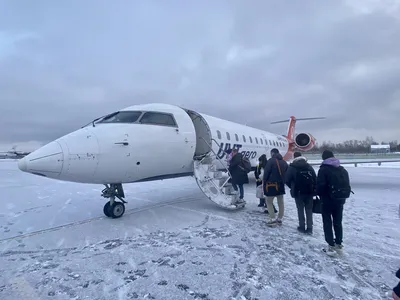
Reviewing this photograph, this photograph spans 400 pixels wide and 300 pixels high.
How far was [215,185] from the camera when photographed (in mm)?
7887

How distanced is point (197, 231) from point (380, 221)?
4742 millimetres

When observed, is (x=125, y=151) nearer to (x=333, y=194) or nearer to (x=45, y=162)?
(x=45, y=162)

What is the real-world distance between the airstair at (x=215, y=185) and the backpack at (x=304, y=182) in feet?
8.32

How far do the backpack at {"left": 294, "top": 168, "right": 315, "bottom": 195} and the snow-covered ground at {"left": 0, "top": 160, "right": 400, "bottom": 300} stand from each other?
0.94m

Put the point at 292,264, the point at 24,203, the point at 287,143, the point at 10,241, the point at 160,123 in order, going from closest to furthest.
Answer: the point at 292,264 → the point at 10,241 → the point at 160,123 → the point at 24,203 → the point at 287,143

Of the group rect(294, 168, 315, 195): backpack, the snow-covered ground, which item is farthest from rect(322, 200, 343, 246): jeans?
rect(294, 168, 315, 195): backpack

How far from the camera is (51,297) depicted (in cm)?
296

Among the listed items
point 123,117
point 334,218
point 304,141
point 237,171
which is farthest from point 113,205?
point 304,141

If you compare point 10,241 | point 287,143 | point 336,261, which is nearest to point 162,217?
point 10,241

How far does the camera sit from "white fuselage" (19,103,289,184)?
5.25 m

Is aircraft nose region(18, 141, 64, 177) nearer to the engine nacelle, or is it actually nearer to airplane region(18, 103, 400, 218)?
airplane region(18, 103, 400, 218)

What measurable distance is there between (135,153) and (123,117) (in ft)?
3.68

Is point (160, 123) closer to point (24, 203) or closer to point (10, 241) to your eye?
point (10, 241)

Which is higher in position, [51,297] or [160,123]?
[160,123]
